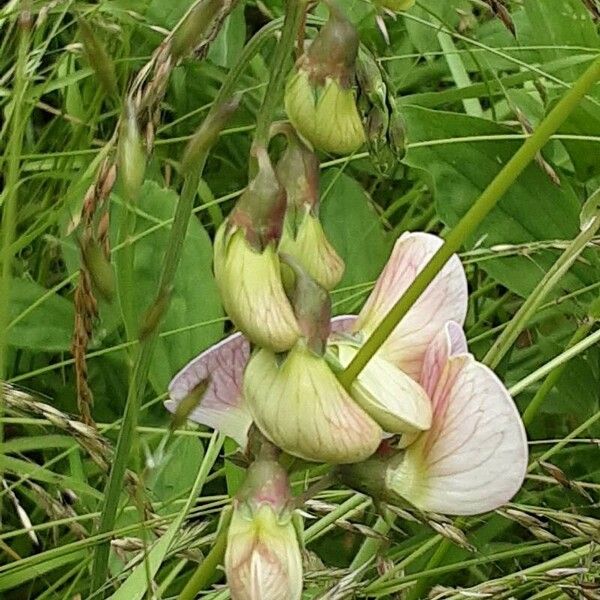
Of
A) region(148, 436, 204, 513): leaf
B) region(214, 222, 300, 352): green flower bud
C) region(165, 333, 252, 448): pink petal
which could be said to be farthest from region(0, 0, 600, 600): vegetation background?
region(214, 222, 300, 352): green flower bud

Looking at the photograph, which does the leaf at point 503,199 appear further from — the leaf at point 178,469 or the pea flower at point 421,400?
the pea flower at point 421,400

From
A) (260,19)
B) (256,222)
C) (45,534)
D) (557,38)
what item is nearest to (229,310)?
(256,222)

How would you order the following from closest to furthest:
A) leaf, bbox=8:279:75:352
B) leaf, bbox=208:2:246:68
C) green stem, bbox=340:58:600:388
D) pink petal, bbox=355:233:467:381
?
green stem, bbox=340:58:600:388 → pink petal, bbox=355:233:467:381 → leaf, bbox=8:279:75:352 → leaf, bbox=208:2:246:68

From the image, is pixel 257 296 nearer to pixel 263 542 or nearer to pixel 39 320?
pixel 263 542

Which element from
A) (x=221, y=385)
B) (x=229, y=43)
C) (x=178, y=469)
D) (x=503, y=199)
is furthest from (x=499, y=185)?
(x=229, y=43)

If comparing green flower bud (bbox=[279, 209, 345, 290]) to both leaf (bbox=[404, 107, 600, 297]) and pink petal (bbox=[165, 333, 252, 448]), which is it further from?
leaf (bbox=[404, 107, 600, 297])

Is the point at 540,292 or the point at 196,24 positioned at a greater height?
the point at 196,24

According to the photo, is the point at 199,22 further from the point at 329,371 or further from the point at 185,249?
the point at 185,249

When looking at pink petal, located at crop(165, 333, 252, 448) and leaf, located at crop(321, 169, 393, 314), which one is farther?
leaf, located at crop(321, 169, 393, 314)
